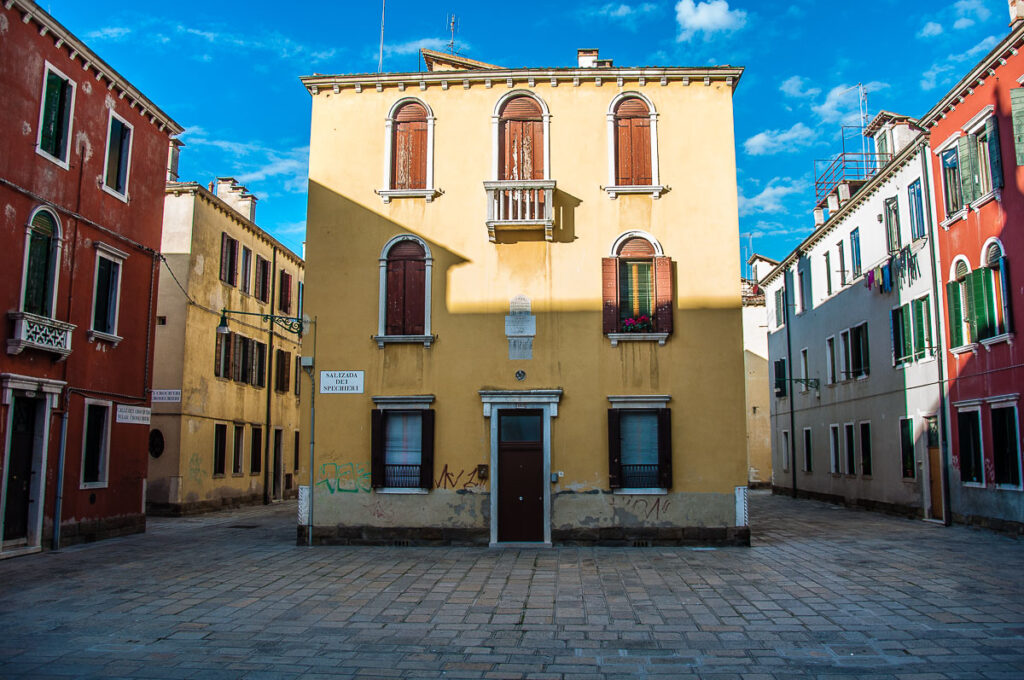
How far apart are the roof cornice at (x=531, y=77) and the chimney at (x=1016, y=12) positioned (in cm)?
582

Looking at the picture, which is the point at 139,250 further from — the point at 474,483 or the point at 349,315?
the point at 474,483

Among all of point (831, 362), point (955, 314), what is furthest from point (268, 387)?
point (955, 314)

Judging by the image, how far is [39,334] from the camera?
13852 mm

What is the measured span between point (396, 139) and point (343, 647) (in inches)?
454

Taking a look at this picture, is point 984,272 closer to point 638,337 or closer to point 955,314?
point 955,314

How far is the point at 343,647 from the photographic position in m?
7.76

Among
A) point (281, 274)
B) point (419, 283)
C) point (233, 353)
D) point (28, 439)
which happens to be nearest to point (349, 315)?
point (419, 283)

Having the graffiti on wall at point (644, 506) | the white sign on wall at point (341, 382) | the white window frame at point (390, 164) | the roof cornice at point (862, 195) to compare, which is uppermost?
the roof cornice at point (862, 195)

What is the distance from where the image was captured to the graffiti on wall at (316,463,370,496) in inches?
602

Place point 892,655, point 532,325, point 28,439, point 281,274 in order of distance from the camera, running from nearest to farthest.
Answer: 1. point 892,655
2. point 28,439
3. point 532,325
4. point 281,274

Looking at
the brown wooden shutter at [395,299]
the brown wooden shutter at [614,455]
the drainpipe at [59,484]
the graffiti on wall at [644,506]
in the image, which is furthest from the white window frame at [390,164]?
the drainpipe at [59,484]

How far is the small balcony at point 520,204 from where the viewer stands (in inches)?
601

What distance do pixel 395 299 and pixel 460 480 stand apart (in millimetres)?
4035

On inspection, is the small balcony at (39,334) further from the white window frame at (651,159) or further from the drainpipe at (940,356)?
the drainpipe at (940,356)
